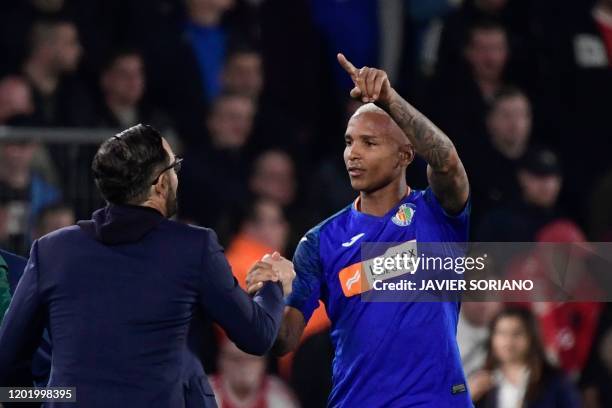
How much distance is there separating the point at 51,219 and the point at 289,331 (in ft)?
6.76

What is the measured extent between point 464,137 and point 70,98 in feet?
7.28

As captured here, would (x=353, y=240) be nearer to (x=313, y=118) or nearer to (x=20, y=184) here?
(x=20, y=184)

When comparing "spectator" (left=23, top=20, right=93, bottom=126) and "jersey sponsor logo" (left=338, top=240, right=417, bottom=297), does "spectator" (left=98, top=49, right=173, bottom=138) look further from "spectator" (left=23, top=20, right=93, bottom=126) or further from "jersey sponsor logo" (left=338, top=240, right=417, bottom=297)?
"jersey sponsor logo" (left=338, top=240, right=417, bottom=297)

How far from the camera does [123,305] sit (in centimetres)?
391

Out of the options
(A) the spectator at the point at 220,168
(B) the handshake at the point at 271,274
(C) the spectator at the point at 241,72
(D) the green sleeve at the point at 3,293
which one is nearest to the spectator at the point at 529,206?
(A) the spectator at the point at 220,168

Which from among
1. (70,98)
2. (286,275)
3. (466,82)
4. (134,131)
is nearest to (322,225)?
(286,275)

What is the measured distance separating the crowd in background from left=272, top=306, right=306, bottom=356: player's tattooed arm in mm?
1997

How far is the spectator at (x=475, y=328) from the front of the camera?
7082mm

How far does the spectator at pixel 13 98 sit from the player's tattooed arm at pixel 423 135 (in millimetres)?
2954

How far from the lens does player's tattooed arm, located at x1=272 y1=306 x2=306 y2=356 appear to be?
465cm

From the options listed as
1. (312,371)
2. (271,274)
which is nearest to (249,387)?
(312,371)

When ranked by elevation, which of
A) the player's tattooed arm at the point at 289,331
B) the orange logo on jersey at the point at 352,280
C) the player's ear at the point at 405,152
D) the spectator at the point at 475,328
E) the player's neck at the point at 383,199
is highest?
the player's ear at the point at 405,152

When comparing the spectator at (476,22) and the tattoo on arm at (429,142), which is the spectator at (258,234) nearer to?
the spectator at (476,22)

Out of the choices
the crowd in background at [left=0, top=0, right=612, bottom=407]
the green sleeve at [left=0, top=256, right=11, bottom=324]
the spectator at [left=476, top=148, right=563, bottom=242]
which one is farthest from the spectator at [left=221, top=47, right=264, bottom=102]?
the green sleeve at [left=0, top=256, right=11, bottom=324]
